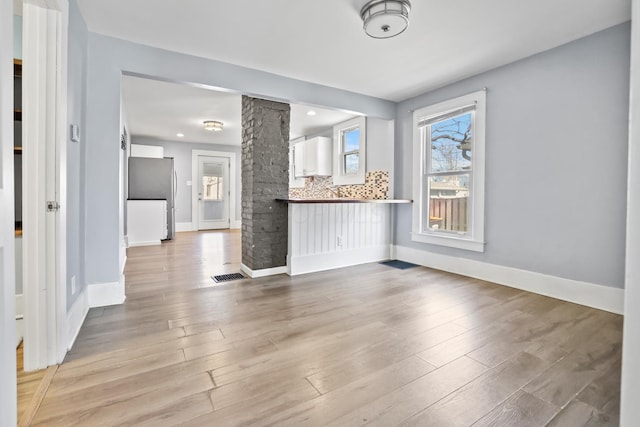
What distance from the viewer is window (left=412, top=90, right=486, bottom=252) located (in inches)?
137

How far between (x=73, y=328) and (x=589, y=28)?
4.51 meters

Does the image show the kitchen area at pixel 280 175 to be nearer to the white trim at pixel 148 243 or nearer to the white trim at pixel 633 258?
the white trim at pixel 148 243

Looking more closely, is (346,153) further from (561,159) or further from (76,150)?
(76,150)

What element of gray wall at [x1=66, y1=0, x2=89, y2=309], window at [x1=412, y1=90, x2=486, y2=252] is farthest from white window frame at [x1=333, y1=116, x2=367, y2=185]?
gray wall at [x1=66, y1=0, x2=89, y2=309]

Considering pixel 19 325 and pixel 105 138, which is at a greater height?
pixel 105 138

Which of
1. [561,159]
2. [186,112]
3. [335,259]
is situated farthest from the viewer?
[186,112]

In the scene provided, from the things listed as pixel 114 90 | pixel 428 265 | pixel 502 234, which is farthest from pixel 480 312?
Answer: pixel 114 90

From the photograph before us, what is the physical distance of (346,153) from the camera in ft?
18.6

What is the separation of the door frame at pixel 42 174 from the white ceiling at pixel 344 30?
30.0 inches

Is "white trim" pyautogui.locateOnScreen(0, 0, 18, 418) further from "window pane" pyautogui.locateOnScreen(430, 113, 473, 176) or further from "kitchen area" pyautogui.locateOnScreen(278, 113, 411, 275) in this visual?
"window pane" pyautogui.locateOnScreen(430, 113, 473, 176)

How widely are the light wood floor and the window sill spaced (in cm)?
64

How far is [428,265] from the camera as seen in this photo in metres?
4.09

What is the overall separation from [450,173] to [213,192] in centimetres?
648

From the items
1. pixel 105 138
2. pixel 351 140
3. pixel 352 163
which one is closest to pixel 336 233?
pixel 352 163
